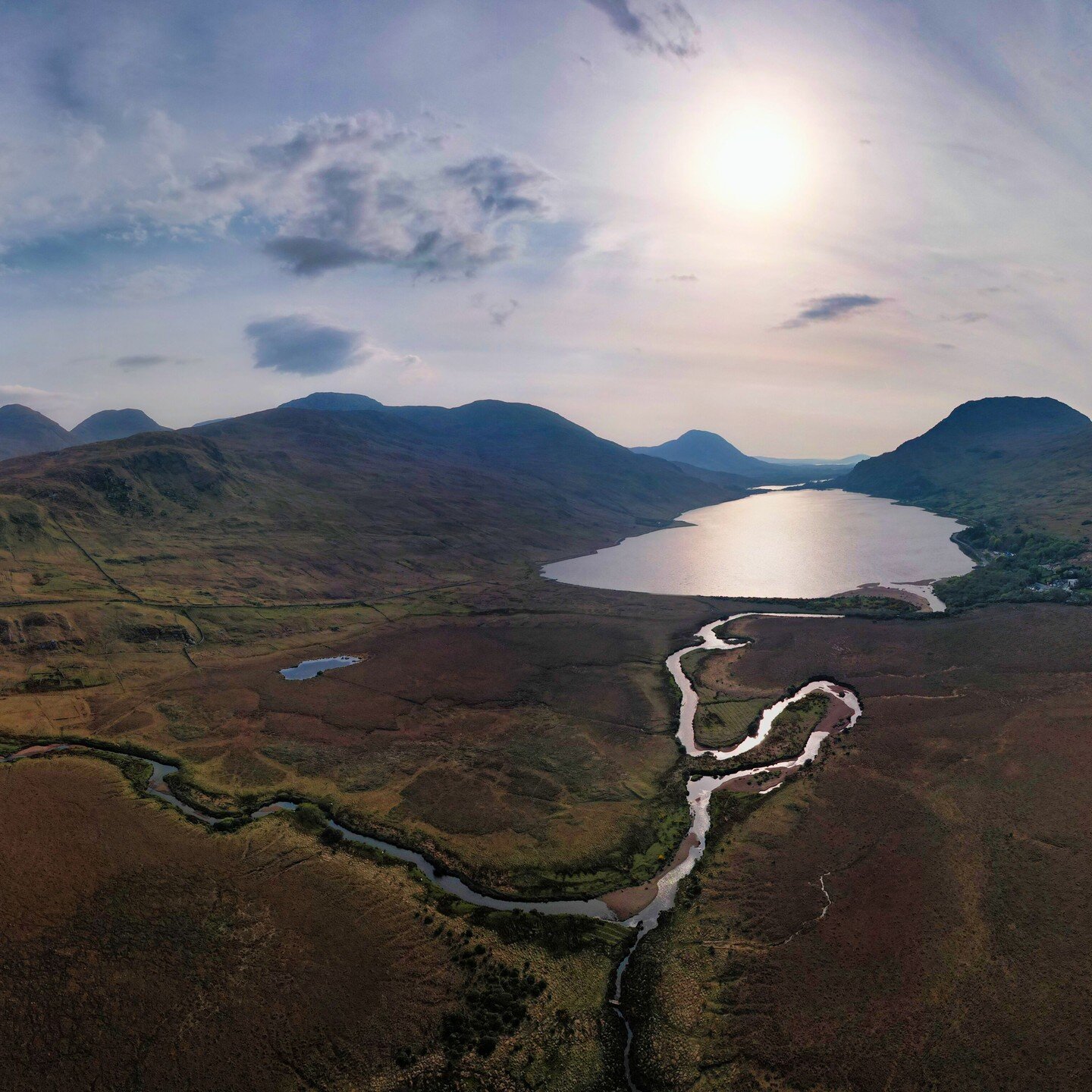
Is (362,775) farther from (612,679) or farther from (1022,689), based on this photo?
(1022,689)

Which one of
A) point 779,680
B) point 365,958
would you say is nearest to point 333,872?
point 365,958

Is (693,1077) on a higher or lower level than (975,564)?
lower

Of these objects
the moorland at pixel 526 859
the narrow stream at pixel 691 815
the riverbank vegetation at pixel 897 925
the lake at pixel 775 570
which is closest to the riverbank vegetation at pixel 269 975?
the moorland at pixel 526 859

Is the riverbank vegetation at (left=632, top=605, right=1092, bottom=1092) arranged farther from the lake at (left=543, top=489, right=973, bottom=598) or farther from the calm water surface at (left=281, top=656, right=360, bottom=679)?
the lake at (left=543, top=489, right=973, bottom=598)

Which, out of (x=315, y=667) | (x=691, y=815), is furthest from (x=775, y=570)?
(x=691, y=815)

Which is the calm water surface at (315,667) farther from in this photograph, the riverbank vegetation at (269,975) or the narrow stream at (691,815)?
the riverbank vegetation at (269,975)

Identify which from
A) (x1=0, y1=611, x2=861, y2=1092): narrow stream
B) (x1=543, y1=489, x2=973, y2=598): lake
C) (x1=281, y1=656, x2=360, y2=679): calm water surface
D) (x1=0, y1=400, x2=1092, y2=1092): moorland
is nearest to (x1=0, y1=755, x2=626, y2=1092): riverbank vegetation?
(x1=0, y1=400, x2=1092, y2=1092): moorland

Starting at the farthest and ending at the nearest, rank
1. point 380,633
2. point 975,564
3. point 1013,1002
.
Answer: point 975,564, point 380,633, point 1013,1002

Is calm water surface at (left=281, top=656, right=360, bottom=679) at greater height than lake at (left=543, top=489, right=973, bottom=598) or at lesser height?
lesser
